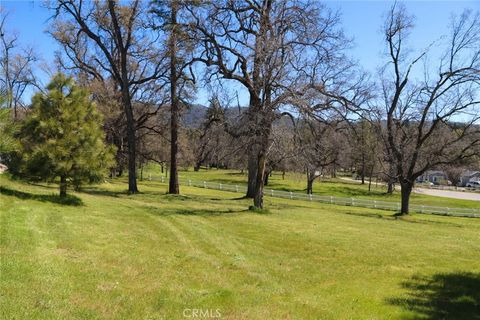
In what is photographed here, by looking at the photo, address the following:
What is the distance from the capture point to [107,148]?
51.1 ft

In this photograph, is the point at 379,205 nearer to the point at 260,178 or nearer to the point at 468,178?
the point at 260,178

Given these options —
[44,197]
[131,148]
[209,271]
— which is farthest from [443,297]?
[131,148]

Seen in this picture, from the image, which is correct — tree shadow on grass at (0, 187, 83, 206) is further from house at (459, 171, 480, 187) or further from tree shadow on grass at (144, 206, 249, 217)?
house at (459, 171, 480, 187)

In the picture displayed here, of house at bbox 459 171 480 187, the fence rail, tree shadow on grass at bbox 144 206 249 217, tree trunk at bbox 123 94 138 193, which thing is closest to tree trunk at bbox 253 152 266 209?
tree shadow on grass at bbox 144 206 249 217

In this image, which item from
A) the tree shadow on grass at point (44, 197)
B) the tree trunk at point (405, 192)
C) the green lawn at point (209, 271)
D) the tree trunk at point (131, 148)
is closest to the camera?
the green lawn at point (209, 271)

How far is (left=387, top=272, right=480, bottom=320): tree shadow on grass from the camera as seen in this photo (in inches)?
255

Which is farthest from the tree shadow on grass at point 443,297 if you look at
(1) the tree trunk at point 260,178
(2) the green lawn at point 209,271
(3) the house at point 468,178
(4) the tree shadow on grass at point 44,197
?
(3) the house at point 468,178

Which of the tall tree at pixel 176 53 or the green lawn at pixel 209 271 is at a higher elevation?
the tall tree at pixel 176 53

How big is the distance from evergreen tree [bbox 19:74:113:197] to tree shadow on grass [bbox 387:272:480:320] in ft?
35.7

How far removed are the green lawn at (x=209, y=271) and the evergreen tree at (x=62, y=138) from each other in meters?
1.29

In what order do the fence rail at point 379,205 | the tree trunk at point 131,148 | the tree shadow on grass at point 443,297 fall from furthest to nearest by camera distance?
the fence rail at point 379,205 → the tree trunk at point 131,148 → the tree shadow on grass at point 443,297

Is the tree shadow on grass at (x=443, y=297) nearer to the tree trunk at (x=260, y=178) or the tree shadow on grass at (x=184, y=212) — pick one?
the tree shadow on grass at (x=184, y=212)

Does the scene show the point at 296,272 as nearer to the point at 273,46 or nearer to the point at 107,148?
the point at 107,148

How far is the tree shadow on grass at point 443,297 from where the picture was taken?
21.2 feet
